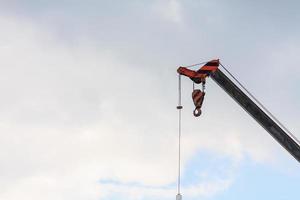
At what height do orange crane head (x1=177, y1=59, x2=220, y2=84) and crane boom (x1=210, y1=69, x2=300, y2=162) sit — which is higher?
orange crane head (x1=177, y1=59, x2=220, y2=84)

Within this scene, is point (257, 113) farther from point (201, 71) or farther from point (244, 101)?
point (201, 71)

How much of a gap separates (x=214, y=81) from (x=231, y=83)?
666 mm

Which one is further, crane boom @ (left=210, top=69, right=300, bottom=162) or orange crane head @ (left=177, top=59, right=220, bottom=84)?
crane boom @ (left=210, top=69, right=300, bottom=162)

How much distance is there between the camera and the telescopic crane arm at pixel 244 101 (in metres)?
18.8

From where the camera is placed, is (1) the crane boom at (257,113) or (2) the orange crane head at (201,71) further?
(1) the crane boom at (257,113)

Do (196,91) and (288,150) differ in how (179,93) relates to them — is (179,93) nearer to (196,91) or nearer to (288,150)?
(196,91)

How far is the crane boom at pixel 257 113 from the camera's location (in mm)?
18859

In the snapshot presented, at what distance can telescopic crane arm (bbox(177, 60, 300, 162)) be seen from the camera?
18.8 m

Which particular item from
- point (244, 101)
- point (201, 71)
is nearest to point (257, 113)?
point (244, 101)

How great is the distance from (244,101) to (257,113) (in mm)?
659

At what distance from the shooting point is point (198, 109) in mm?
17891

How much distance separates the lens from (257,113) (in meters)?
19.1

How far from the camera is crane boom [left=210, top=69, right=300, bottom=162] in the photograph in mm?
18859

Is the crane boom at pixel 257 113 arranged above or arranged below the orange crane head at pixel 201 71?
below
